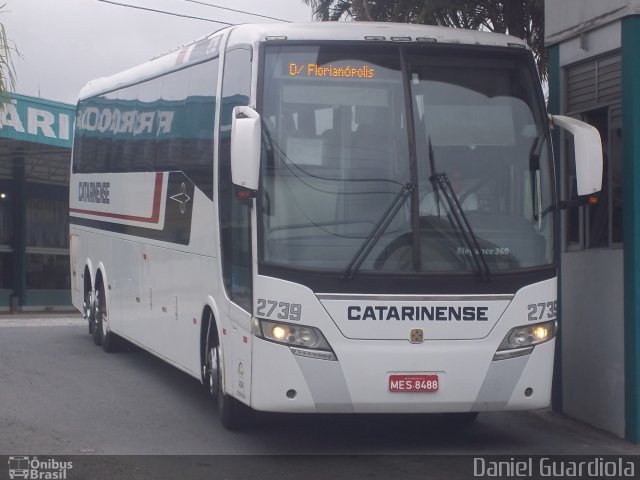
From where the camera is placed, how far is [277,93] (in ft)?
32.3

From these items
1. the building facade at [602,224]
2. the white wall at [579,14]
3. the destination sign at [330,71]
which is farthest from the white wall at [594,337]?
the destination sign at [330,71]

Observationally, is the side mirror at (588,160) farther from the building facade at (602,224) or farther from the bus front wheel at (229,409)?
the bus front wheel at (229,409)

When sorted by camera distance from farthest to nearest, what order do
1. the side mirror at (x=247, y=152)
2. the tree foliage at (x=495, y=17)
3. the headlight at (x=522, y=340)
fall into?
the tree foliage at (x=495, y=17)
the headlight at (x=522, y=340)
the side mirror at (x=247, y=152)

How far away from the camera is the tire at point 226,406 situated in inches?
431

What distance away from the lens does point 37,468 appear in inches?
358

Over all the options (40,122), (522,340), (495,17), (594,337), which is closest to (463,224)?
(522,340)

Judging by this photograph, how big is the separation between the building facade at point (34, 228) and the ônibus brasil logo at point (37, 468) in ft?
74.8

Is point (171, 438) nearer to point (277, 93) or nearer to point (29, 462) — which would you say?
point (29, 462)

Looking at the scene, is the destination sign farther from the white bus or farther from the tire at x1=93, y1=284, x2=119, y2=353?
the tire at x1=93, y1=284, x2=119, y2=353

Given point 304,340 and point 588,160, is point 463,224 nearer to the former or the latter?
point 588,160

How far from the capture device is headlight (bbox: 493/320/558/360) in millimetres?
9695

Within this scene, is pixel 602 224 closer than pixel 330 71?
No

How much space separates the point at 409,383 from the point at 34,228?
29.3 meters

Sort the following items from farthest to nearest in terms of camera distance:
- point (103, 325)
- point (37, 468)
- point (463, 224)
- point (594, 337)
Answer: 1. point (103, 325)
2. point (594, 337)
3. point (463, 224)
4. point (37, 468)
